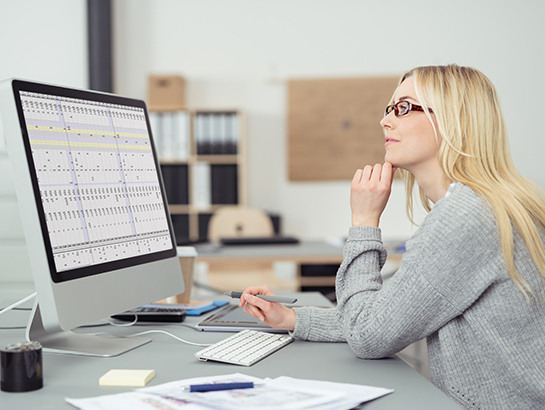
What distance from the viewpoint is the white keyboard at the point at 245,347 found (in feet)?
2.87

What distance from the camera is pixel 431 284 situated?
849 mm

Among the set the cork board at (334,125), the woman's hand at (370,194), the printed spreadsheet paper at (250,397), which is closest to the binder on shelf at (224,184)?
the cork board at (334,125)

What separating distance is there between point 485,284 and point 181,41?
12.7 feet

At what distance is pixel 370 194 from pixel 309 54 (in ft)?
11.2

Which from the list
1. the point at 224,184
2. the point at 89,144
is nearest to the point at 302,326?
the point at 89,144

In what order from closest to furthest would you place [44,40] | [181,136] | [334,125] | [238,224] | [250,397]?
[250,397]
[238,224]
[44,40]
[181,136]
[334,125]

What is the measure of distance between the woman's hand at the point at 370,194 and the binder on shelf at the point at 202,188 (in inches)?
116

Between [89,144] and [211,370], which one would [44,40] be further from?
[211,370]

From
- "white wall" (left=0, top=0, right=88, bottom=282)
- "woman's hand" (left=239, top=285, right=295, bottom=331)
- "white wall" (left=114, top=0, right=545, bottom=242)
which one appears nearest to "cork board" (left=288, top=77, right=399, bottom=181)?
"white wall" (left=114, top=0, right=545, bottom=242)

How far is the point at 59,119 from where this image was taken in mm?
924

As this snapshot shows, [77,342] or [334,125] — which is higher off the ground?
[334,125]

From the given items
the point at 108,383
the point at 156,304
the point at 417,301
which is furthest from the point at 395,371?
the point at 156,304

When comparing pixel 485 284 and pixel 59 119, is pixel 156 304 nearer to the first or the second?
pixel 59 119

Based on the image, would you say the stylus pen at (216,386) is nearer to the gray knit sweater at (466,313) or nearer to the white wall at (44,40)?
the gray knit sweater at (466,313)
